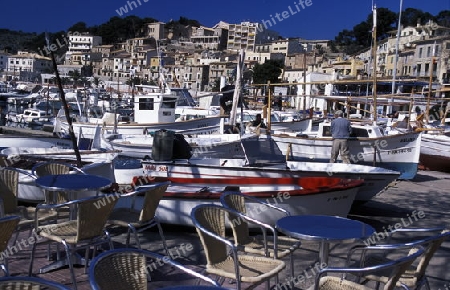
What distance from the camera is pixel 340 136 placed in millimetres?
14031

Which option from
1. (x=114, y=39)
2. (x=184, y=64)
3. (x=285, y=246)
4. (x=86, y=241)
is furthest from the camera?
(x=114, y=39)

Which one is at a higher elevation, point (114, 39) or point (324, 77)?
point (114, 39)

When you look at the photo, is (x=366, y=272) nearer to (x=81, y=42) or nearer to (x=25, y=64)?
(x=25, y=64)

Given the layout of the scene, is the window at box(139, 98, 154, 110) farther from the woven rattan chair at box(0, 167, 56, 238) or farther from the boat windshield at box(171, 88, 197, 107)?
the woven rattan chair at box(0, 167, 56, 238)

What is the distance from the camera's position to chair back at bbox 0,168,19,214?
5.25 meters

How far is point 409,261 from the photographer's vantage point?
10.5 ft

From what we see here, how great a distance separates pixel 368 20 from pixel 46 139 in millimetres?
116636

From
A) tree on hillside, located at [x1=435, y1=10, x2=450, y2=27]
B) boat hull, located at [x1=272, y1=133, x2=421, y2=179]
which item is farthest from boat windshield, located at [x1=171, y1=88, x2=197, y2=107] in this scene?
tree on hillside, located at [x1=435, y1=10, x2=450, y2=27]

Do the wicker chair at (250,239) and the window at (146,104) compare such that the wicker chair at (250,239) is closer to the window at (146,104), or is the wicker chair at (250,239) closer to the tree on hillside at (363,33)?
the window at (146,104)

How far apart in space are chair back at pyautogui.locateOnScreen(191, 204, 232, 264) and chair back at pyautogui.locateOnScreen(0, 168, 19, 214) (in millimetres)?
2382

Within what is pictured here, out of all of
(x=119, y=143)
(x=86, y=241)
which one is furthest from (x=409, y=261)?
(x=119, y=143)

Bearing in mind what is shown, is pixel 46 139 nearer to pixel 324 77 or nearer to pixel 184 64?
pixel 324 77

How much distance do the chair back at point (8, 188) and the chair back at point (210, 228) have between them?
7.81ft

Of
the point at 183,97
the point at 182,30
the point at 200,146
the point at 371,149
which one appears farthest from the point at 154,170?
the point at 182,30
